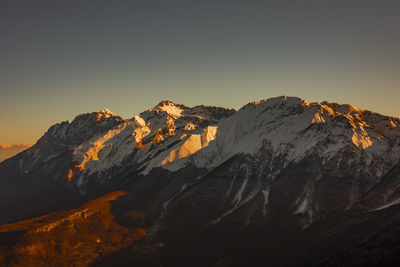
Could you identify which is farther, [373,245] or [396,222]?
[396,222]

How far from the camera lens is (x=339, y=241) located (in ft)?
604

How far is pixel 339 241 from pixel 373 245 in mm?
26101

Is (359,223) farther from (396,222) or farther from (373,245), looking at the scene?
(373,245)

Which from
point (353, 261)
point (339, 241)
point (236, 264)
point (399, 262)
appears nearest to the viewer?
point (399, 262)

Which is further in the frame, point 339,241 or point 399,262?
point 339,241

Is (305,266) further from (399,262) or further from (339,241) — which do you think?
(399,262)

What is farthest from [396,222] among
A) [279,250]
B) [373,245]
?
[279,250]

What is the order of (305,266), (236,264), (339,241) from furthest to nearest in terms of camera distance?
(236,264) → (339,241) → (305,266)

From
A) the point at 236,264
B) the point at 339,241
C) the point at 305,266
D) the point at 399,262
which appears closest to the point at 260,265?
the point at 236,264

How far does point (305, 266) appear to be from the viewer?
550 feet

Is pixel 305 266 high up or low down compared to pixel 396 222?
down

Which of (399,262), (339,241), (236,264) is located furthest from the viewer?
(236,264)

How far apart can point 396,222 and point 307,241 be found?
45.6 m

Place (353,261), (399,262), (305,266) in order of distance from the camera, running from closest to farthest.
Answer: (399,262)
(353,261)
(305,266)
